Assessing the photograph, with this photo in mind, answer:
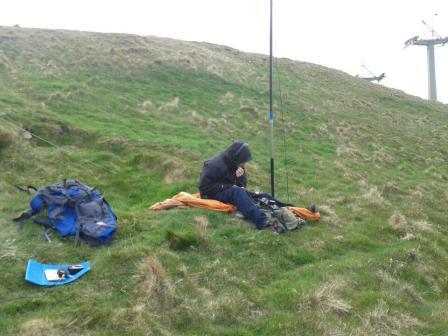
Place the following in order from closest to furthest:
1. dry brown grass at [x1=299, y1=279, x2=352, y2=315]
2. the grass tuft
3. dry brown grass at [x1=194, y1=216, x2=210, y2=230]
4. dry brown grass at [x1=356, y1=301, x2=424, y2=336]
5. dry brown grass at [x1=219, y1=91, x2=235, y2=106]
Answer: dry brown grass at [x1=356, y1=301, x2=424, y2=336]
dry brown grass at [x1=299, y1=279, x2=352, y2=315]
the grass tuft
dry brown grass at [x1=194, y1=216, x2=210, y2=230]
dry brown grass at [x1=219, y1=91, x2=235, y2=106]

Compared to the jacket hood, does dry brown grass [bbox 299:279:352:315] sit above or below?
below

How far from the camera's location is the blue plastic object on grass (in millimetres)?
7398

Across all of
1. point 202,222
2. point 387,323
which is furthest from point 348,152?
point 387,323

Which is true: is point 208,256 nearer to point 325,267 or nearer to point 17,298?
point 325,267

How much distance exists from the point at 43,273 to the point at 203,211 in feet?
14.3

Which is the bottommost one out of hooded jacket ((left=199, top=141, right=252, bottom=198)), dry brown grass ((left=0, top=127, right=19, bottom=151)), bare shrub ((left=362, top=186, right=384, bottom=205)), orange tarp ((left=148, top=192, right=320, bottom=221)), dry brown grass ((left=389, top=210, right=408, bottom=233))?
dry brown grass ((left=389, top=210, right=408, bottom=233))

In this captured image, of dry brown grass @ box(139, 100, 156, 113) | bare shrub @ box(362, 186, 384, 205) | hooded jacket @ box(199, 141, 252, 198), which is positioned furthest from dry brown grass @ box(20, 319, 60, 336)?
dry brown grass @ box(139, 100, 156, 113)

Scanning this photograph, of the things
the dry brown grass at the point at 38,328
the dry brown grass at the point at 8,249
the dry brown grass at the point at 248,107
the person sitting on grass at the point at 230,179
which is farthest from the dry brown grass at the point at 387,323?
the dry brown grass at the point at 248,107

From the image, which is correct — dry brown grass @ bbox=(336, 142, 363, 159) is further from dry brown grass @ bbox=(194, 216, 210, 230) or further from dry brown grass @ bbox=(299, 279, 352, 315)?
dry brown grass @ bbox=(299, 279, 352, 315)

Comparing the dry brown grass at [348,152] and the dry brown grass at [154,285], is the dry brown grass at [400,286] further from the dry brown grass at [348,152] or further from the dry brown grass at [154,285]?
the dry brown grass at [348,152]

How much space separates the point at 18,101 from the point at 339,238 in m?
15.1

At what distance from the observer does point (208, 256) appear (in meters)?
9.26

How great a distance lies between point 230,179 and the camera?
1176 centimetres

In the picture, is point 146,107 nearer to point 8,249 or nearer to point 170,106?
point 170,106
